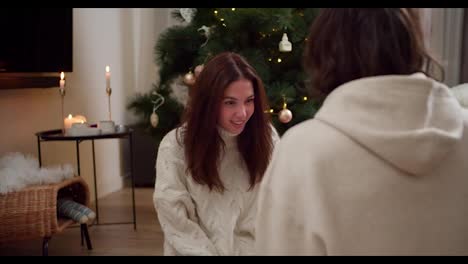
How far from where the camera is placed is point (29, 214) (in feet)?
Answer: 7.68

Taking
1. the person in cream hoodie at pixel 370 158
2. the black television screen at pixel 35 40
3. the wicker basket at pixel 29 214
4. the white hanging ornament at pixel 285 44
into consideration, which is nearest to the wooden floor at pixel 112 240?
the wicker basket at pixel 29 214

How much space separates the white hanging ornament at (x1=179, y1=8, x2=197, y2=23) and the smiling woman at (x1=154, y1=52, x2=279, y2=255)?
181 cm

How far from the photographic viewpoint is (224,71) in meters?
1.57

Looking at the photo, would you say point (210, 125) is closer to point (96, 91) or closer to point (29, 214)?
point (29, 214)

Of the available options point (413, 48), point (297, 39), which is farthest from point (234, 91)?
point (297, 39)

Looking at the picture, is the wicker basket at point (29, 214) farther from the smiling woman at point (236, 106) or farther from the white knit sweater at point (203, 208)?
the smiling woman at point (236, 106)

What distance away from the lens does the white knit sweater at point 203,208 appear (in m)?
1.52

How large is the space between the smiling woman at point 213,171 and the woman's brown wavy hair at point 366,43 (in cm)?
77

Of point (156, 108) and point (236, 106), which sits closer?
point (236, 106)

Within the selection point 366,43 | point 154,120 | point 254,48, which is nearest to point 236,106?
point 366,43

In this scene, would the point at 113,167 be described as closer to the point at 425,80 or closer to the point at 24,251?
the point at 24,251

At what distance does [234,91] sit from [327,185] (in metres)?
0.86

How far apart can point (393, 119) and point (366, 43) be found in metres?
0.13

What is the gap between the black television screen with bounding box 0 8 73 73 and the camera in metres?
2.76
